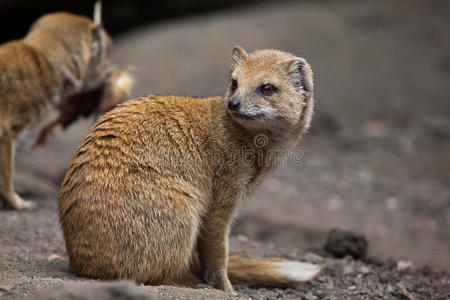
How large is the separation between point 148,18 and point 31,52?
6880mm

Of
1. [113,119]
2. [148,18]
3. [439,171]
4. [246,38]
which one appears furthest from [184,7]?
[113,119]

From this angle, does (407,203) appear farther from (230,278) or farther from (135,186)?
(135,186)

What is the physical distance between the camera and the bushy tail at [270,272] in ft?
15.5

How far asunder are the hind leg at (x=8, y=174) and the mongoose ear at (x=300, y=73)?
3.19 m

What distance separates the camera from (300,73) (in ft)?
Answer: 14.7

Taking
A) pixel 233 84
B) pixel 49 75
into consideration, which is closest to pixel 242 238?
pixel 233 84

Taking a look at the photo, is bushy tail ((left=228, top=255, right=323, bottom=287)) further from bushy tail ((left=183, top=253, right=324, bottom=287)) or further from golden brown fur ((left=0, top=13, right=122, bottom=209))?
golden brown fur ((left=0, top=13, right=122, bottom=209))

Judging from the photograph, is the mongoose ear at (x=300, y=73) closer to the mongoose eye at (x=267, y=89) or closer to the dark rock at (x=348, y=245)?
the mongoose eye at (x=267, y=89)

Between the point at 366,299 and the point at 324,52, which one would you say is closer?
the point at 366,299

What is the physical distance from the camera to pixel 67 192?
4141 millimetres

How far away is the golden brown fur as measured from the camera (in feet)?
19.7

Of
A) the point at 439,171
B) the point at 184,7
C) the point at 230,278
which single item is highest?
the point at 184,7

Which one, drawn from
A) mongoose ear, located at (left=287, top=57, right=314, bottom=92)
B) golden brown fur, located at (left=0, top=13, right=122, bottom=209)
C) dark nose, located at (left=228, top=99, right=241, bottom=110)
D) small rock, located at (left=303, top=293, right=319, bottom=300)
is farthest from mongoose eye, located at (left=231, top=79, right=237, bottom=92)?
golden brown fur, located at (left=0, top=13, right=122, bottom=209)

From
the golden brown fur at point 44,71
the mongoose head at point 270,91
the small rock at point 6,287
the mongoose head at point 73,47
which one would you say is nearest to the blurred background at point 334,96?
the golden brown fur at point 44,71
